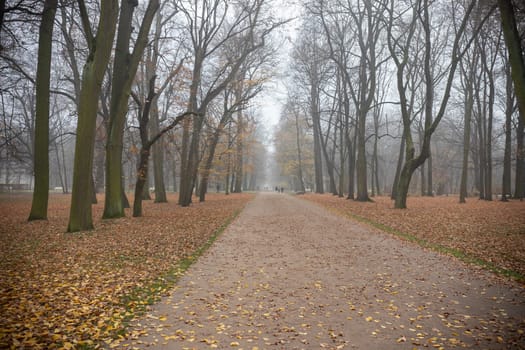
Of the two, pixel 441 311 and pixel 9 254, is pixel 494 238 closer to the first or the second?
pixel 441 311

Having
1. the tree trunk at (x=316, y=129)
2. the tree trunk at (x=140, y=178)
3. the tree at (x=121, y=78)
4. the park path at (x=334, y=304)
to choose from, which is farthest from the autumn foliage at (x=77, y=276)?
the tree trunk at (x=316, y=129)

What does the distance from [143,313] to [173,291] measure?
95cm

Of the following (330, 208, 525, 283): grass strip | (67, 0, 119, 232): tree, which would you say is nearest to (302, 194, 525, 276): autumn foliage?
(330, 208, 525, 283): grass strip

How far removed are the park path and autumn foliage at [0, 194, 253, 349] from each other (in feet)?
1.77

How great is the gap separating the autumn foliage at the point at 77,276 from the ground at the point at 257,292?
2 cm

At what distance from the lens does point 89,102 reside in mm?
10023

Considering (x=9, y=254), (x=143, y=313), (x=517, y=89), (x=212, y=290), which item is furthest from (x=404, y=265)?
(x=9, y=254)

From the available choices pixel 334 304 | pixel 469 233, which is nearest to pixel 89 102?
pixel 334 304

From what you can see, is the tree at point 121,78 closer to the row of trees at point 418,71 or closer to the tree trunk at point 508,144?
the row of trees at point 418,71

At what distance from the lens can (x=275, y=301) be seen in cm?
497

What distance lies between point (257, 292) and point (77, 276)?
10.2ft

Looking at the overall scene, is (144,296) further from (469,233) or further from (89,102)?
(469,233)

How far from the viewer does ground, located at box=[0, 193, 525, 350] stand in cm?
381

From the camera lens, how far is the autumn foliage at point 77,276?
3842 millimetres
